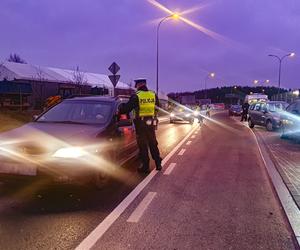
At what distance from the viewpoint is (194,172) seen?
963 centimetres

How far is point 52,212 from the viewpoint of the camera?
6.00m

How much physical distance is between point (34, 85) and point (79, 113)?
3557cm

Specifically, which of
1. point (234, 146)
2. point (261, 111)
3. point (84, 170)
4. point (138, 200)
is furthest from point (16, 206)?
point (261, 111)

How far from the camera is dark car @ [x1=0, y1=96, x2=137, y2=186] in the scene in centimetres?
648

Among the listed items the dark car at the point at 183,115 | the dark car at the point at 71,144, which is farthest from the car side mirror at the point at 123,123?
the dark car at the point at 183,115

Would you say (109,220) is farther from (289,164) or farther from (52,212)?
(289,164)

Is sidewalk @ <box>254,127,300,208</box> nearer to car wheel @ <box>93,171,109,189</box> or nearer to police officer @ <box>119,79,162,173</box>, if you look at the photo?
police officer @ <box>119,79,162,173</box>

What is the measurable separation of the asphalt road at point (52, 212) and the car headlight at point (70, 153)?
55 centimetres

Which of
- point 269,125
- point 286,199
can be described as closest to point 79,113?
point 286,199

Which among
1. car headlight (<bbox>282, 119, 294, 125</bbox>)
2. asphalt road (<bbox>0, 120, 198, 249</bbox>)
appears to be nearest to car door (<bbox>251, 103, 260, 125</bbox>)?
car headlight (<bbox>282, 119, 294, 125</bbox>)

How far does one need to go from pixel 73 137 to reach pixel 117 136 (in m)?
1.47

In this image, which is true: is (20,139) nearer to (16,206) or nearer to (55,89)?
(16,206)

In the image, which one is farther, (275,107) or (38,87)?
(38,87)

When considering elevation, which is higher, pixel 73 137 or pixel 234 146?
pixel 73 137
